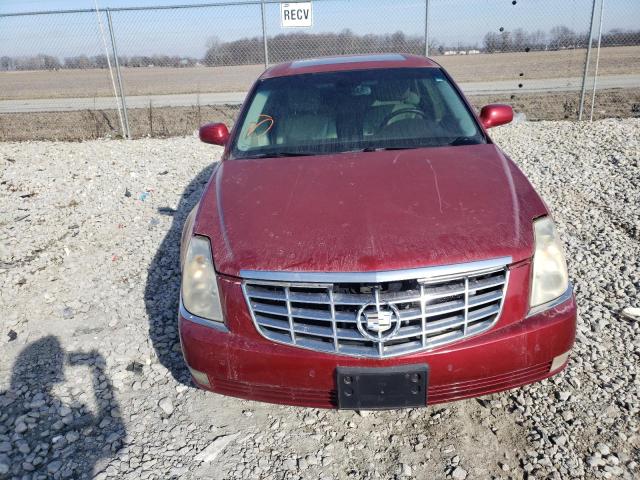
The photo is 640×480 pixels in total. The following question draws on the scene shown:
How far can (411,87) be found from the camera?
3645 mm

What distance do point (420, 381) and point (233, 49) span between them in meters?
11.5

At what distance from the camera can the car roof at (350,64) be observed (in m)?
3.81

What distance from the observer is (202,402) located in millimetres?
2779

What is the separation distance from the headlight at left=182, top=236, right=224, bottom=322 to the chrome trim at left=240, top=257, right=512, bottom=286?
0.93 feet

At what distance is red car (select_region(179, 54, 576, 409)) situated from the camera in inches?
81.9

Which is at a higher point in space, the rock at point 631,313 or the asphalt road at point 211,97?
the asphalt road at point 211,97

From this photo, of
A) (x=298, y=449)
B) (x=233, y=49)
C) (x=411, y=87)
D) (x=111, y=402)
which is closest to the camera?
(x=298, y=449)

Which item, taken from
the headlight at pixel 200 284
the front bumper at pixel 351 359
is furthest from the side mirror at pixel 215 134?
the front bumper at pixel 351 359

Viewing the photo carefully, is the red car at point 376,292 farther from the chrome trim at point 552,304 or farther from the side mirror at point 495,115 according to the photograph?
the side mirror at point 495,115

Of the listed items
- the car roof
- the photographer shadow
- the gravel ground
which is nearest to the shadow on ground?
the gravel ground

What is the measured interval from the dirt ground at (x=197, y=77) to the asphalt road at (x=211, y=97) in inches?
34.6

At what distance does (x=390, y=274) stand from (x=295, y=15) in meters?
8.61

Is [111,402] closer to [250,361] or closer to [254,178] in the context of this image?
[250,361]

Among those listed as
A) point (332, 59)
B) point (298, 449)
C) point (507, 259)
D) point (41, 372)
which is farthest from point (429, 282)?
point (332, 59)
